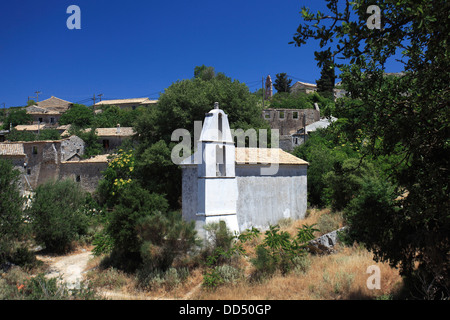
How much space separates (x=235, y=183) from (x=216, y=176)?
1.36 meters

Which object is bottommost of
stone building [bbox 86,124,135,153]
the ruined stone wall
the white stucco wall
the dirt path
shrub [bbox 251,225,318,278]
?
the dirt path

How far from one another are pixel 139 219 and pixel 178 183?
7583 millimetres

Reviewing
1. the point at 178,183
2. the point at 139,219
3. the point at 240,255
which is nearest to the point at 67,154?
the point at 178,183

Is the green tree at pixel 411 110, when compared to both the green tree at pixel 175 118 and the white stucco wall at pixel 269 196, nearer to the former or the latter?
the white stucco wall at pixel 269 196

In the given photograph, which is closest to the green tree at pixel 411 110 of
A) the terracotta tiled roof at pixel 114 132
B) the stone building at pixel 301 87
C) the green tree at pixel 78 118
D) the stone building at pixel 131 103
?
the terracotta tiled roof at pixel 114 132

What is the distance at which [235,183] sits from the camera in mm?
17047

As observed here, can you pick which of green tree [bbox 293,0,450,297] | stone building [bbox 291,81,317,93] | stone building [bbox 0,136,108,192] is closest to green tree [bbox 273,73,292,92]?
stone building [bbox 291,81,317,93]

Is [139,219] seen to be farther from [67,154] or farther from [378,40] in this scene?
[67,154]

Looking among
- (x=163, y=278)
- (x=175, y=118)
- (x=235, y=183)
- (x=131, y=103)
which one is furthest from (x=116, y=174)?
(x=131, y=103)

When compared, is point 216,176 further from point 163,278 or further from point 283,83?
point 283,83

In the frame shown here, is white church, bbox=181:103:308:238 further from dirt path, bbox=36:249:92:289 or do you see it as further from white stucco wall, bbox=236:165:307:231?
dirt path, bbox=36:249:92:289

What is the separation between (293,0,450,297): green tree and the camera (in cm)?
682

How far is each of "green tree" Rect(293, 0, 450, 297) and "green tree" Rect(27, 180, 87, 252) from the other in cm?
1742

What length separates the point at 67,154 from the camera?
3475 centimetres
